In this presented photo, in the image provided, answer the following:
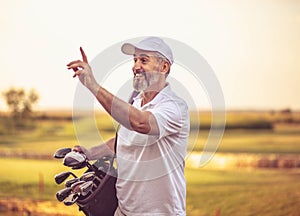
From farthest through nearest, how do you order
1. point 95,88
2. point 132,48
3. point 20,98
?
point 20,98 < point 132,48 < point 95,88

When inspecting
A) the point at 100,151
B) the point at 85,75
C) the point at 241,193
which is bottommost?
the point at 241,193

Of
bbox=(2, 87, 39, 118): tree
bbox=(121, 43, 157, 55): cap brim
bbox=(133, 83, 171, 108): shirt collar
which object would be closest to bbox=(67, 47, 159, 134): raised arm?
bbox=(133, 83, 171, 108): shirt collar

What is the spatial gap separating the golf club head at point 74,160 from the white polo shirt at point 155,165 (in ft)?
0.56

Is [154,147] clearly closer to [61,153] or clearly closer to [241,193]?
[61,153]

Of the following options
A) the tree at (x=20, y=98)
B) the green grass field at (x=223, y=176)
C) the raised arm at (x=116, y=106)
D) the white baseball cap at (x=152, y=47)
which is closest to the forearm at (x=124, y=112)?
the raised arm at (x=116, y=106)

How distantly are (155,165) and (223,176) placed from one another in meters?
2.06

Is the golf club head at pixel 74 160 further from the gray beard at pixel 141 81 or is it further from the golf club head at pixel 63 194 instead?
the gray beard at pixel 141 81

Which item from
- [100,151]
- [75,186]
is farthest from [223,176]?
[75,186]

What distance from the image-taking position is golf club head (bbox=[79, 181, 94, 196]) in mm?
2357

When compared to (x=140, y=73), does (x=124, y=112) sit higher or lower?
lower

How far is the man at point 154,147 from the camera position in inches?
86.5

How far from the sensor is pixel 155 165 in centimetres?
221

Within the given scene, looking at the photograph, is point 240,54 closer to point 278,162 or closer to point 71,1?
point 278,162

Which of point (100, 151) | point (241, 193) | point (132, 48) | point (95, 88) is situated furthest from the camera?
point (241, 193)
